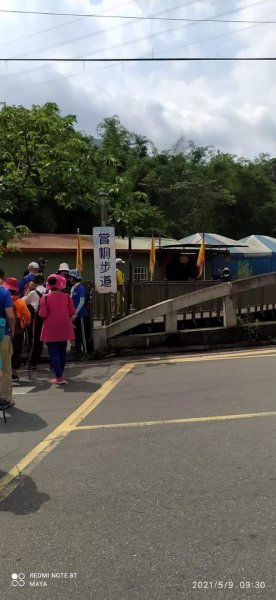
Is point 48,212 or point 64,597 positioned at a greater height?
point 48,212

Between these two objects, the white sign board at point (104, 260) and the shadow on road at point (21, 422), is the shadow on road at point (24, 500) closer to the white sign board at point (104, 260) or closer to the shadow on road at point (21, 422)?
the shadow on road at point (21, 422)

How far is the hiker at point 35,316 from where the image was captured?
9.92 meters

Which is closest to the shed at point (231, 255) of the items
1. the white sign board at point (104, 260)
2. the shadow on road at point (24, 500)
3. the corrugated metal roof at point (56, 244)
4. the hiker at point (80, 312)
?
the corrugated metal roof at point (56, 244)

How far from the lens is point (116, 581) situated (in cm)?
302

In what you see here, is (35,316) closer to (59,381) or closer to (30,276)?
(30,276)

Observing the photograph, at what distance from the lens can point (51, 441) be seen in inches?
220

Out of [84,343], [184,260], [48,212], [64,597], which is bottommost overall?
[64,597]

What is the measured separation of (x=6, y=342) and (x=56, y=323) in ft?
5.64

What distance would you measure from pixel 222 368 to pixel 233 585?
21.1 feet

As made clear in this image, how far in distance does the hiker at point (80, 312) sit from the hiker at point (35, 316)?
76cm

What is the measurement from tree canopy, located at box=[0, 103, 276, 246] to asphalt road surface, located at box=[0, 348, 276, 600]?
19.0ft

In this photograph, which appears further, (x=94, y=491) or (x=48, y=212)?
(x=48, y=212)

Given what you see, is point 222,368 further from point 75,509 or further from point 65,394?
point 75,509

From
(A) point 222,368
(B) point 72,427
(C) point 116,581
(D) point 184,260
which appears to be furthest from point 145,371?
(D) point 184,260
